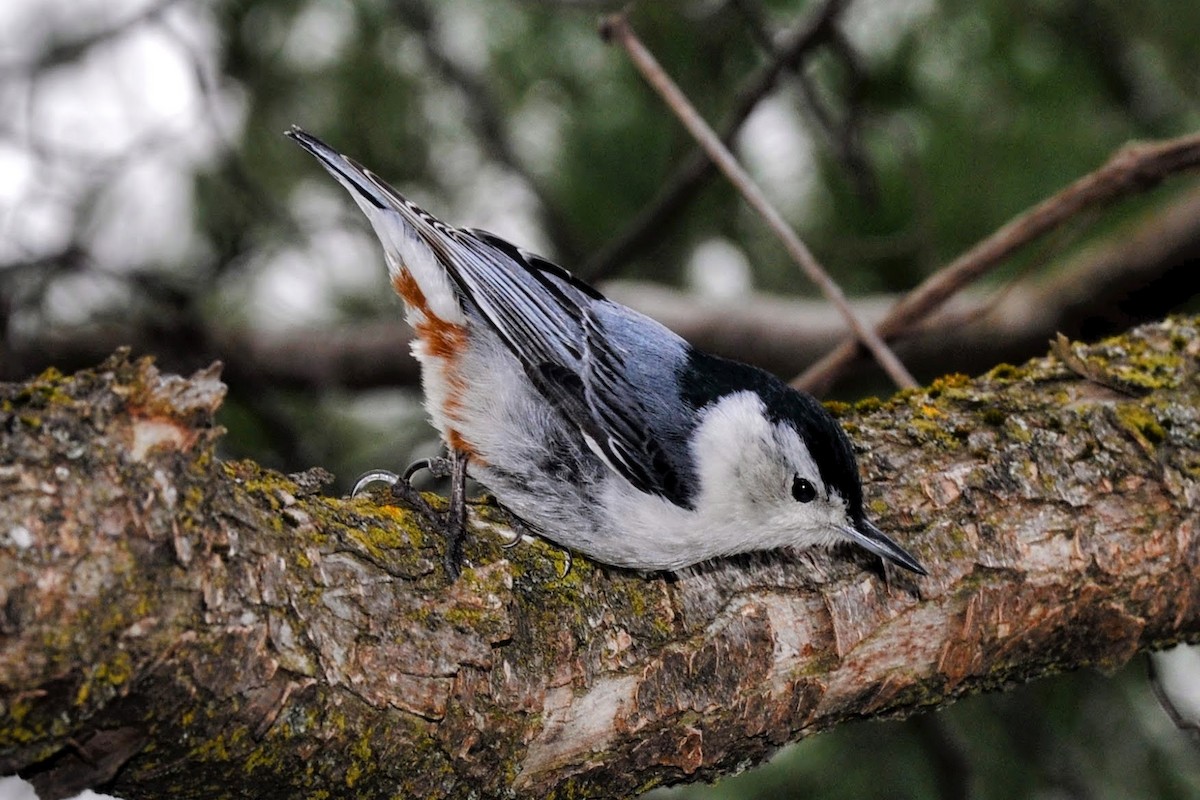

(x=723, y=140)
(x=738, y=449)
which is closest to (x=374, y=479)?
(x=738, y=449)

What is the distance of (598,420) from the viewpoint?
2.27 meters

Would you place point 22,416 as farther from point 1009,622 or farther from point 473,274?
point 1009,622

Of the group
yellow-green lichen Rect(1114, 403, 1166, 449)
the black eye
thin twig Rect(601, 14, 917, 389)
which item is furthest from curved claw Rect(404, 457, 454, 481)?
yellow-green lichen Rect(1114, 403, 1166, 449)

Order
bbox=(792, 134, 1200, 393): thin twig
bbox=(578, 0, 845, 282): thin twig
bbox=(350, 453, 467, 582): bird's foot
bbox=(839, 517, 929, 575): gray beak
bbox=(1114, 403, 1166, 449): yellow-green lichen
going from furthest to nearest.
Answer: bbox=(578, 0, 845, 282): thin twig, bbox=(792, 134, 1200, 393): thin twig, bbox=(1114, 403, 1166, 449): yellow-green lichen, bbox=(839, 517, 929, 575): gray beak, bbox=(350, 453, 467, 582): bird's foot

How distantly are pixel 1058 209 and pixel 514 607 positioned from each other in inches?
69.6

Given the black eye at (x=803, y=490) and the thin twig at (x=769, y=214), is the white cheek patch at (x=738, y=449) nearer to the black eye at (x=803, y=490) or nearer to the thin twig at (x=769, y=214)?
the black eye at (x=803, y=490)

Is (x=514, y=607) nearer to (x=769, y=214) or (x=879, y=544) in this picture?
(x=879, y=544)

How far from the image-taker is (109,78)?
407 centimetres

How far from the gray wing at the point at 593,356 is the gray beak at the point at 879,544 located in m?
0.33

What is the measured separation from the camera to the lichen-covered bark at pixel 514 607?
52.2 inches

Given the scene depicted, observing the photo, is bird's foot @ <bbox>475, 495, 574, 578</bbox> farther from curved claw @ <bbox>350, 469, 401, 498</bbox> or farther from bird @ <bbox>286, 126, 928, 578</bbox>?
curved claw @ <bbox>350, 469, 401, 498</bbox>

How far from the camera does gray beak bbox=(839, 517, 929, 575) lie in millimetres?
1928

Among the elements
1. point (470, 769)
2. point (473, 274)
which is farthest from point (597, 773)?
point (473, 274)

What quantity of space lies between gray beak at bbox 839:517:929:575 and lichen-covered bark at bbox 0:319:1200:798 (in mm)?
54
